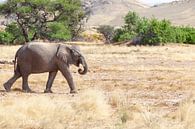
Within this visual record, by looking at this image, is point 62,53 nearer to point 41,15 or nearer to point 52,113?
point 52,113

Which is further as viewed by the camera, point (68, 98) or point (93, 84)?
point (93, 84)

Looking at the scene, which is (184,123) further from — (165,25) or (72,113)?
(165,25)

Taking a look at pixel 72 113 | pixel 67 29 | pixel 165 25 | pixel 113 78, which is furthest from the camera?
pixel 67 29

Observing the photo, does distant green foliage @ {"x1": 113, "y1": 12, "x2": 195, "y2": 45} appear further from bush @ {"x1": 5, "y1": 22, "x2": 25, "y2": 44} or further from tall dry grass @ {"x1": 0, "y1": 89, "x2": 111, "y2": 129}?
tall dry grass @ {"x1": 0, "y1": 89, "x2": 111, "y2": 129}

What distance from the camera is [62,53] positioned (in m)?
20.0

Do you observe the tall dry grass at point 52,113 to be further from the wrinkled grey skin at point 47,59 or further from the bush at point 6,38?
the bush at point 6,38

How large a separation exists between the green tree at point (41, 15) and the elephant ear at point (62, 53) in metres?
48.6

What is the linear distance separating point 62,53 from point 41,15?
2016 inches

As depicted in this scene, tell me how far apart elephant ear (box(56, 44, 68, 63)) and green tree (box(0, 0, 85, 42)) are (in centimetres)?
4859

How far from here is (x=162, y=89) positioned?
67.3ft

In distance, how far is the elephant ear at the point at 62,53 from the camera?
1995cm

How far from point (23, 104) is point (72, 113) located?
1.13 meters

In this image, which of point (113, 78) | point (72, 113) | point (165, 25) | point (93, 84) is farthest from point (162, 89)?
point (165, 25)

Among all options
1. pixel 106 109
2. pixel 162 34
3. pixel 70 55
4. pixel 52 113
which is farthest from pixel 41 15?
pixel 52 113
